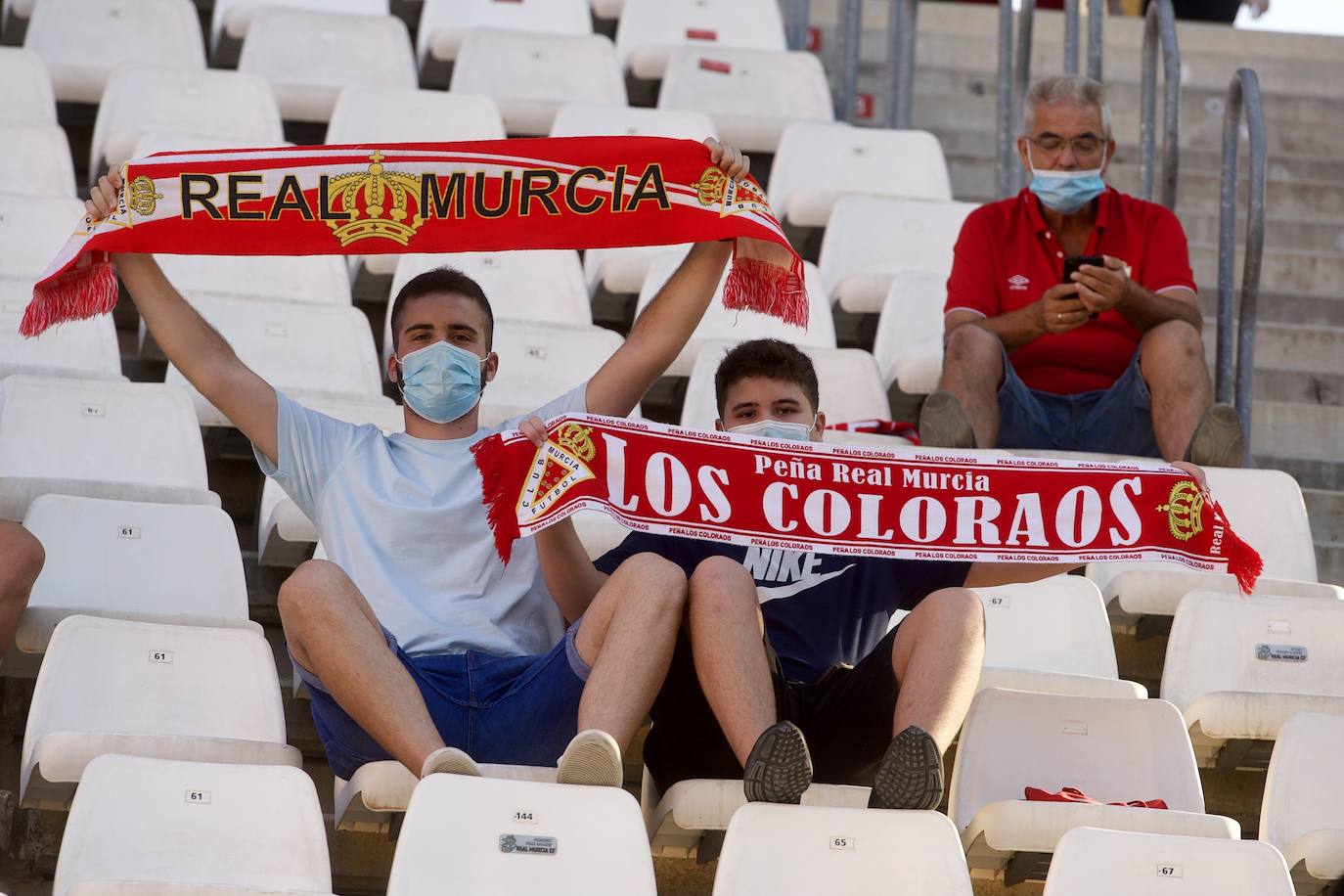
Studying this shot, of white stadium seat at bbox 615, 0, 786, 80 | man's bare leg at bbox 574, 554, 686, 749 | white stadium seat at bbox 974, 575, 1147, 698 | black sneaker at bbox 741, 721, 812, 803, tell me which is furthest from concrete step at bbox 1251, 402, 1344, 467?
black sneaker at bbox 741, 721, 812, 803

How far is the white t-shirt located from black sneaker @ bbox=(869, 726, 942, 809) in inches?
29.5

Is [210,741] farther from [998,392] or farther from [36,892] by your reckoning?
[998,392]

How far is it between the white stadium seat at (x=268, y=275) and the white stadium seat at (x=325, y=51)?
116 centimetres

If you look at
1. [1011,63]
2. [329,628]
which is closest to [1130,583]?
[329,628]

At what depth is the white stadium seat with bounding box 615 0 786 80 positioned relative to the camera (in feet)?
22.4

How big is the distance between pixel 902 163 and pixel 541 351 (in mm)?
1908

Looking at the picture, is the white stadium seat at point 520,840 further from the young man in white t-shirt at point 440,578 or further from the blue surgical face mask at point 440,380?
the blue surgical face mask at point 440,380

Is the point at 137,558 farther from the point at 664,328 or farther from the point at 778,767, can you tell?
the point at 778,767

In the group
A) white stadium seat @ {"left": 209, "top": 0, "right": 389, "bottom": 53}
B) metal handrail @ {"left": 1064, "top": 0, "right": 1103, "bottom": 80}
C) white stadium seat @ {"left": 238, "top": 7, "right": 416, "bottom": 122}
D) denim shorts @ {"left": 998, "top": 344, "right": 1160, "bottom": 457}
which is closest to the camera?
denim shorts @ {"left": 998, "top": 344, "right": 1160, "bottom": 457}

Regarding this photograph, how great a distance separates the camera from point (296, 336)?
14.9ft

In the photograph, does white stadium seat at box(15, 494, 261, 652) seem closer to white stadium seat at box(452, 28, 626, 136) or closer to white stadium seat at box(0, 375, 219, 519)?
white stadium seat at box(0, 375, 219, 519)

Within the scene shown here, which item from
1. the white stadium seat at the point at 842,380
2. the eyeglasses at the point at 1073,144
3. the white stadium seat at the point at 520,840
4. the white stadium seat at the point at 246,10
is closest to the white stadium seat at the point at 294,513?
the white stadium seat at the point at 842,380

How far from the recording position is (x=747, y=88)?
647 centimetres

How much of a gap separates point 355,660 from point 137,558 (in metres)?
0.76
